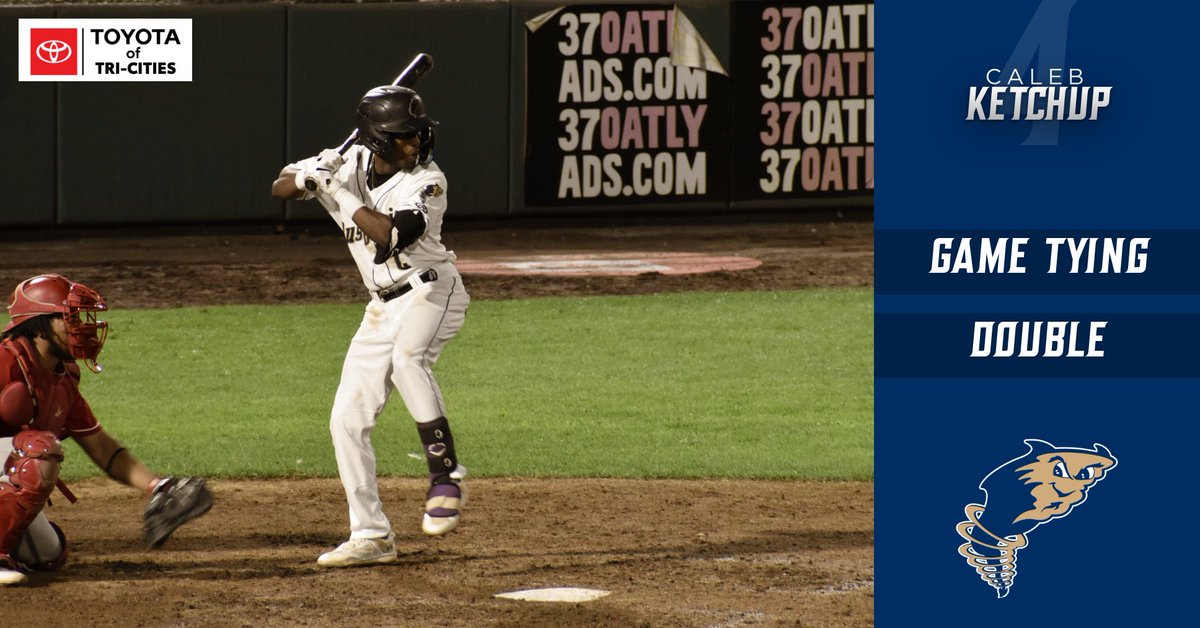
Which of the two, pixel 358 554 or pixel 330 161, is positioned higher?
pixel 330 161

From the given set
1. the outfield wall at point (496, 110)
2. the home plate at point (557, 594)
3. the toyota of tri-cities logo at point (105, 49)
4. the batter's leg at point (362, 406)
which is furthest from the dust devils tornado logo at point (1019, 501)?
the toyota of tri-cities logo at point (105, 49)

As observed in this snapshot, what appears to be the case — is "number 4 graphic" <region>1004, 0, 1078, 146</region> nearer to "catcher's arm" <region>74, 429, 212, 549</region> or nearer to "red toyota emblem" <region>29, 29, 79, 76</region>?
"catcher's arm" <region>74, 429, 212, 549</region>

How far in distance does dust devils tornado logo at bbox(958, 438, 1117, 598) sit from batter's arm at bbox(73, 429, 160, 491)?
380cm

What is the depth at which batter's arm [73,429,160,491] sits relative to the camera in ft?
22.3

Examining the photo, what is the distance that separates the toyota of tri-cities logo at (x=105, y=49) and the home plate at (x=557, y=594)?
15078mm

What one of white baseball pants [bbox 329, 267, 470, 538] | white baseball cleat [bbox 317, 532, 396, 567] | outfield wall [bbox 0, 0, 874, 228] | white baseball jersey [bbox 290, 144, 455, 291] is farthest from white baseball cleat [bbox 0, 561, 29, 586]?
outfield wall [bbox 0, 0, 874, 228]

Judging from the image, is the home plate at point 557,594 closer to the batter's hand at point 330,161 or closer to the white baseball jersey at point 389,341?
the white baseball jersey at point 389,341

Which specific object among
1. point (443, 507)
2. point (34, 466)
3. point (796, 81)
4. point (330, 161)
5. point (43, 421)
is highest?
point (796, 81)

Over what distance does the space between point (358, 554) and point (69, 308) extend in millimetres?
1581

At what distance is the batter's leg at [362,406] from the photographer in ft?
21.6

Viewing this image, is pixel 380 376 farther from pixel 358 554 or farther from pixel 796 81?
pixel 796 81

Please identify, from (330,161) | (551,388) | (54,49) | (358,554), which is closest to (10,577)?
(358,554)

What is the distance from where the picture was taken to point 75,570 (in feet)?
22.2

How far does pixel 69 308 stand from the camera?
6.28 m
